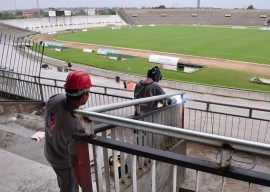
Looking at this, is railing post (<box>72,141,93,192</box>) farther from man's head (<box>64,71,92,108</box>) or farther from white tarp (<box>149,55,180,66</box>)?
white tarp (<box>149,55,180,66</box>)

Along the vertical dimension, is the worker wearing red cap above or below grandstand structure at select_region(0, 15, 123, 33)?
below

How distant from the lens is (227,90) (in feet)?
66.8

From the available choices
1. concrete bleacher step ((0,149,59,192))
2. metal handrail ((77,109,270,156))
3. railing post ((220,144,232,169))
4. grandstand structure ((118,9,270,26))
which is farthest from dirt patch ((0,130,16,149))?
grandstand structure ((118,9,270,26))

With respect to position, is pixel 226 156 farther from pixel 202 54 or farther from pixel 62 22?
pixel 62 22

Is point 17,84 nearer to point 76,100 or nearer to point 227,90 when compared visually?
point 76,100

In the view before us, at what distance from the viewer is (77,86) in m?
2.68

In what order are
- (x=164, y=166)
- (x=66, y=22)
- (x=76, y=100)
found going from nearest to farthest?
1. (x=76, y=100)
2. (x=164, y=166)
3. (x=66, y=22)

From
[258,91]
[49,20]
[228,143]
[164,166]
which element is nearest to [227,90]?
[258,91]

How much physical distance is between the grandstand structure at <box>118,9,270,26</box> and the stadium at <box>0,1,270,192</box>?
3974 centimetres

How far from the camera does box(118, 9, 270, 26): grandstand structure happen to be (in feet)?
269

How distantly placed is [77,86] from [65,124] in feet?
1.45

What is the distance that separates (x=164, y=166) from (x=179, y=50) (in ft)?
118

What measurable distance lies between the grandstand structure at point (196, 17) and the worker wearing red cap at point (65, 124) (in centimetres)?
8578

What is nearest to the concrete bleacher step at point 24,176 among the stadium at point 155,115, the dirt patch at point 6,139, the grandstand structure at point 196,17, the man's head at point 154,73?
the stadium at point 155,115
